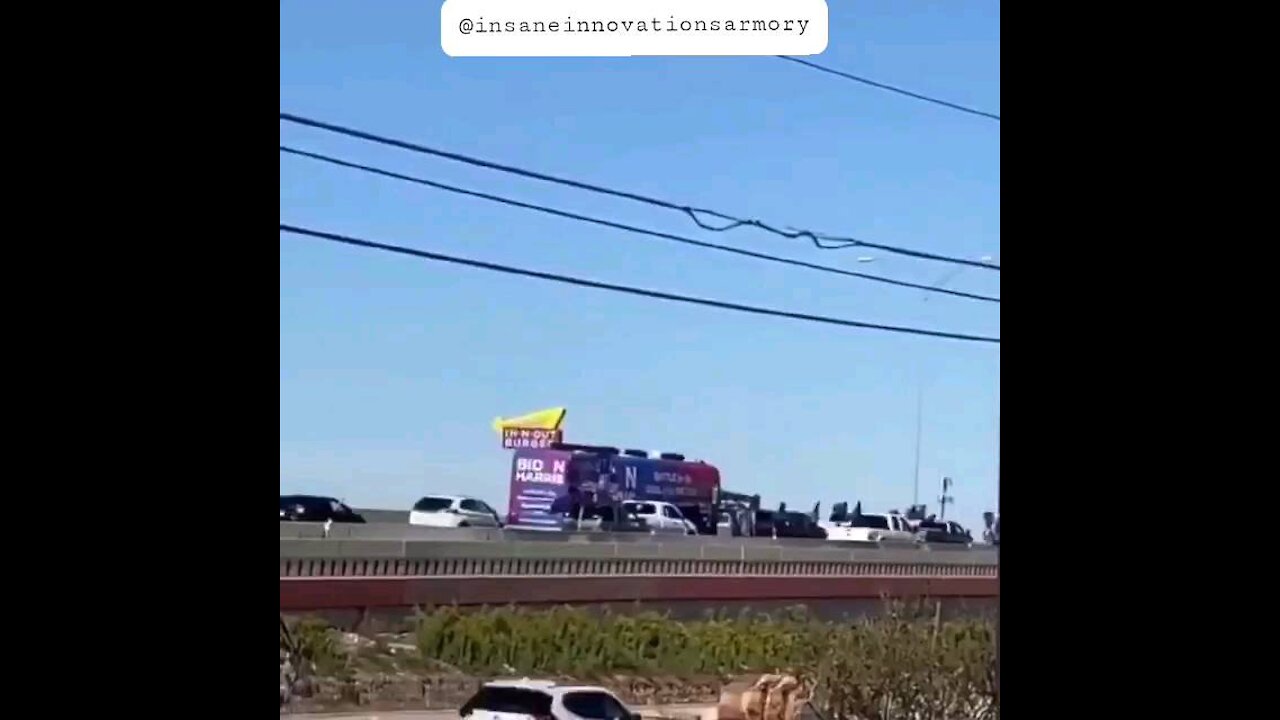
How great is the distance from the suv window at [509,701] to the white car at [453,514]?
31 centimetres

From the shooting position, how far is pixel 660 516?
2.36 metres

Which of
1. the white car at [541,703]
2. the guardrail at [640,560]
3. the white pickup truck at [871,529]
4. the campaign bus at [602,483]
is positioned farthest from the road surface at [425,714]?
the white pickup truck at [871,529]

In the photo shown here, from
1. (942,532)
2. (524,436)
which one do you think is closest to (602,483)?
(524,436)

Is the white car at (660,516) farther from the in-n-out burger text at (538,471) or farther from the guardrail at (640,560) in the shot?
the in-n-out burger text at (538,471)

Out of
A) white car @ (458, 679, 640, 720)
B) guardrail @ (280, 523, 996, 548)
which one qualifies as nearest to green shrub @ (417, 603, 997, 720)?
white car @ (458, 679, 640, 720)

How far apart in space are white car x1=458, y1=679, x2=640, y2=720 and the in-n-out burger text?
336 mm

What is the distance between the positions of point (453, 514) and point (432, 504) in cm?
6

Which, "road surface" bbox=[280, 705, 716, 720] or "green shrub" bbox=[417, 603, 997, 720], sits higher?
"green shrub" bbox=[417, 603, 997, 720]

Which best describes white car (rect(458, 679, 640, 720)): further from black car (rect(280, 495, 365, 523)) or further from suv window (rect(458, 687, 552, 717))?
black car (rect(280, 495, 365, 523))

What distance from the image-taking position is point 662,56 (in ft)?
6.79

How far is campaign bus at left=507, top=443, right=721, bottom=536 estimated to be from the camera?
2.23 m
